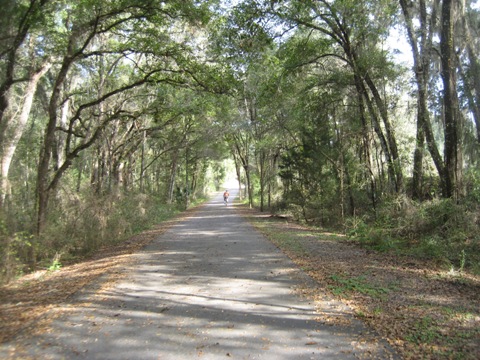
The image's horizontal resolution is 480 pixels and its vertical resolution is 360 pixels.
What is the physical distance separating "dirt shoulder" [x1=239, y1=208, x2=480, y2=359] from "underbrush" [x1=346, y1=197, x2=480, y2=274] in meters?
0.68

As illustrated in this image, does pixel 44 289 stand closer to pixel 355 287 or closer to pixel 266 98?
pixel 355 287

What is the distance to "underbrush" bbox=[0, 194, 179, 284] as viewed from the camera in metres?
7.47

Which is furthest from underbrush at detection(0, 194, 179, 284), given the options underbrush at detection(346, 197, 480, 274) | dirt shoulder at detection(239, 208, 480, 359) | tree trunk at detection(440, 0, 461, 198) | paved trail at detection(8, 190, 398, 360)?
tree trunk at detection(440, 0, 461, 198)

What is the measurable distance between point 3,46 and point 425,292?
34.8ft

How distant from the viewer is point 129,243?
41.7ft

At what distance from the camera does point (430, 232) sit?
10.3m

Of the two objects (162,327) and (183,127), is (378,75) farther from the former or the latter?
(183,127)

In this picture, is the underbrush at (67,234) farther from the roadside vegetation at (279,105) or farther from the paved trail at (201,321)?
the paved trail at (201,321)

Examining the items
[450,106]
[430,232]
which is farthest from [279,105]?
[430,232]

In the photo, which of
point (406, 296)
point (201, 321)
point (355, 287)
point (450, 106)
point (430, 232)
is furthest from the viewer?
point (450, 106)

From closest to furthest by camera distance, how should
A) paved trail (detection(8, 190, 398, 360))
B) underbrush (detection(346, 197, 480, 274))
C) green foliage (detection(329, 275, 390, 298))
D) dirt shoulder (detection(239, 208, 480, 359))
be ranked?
paved trail (detection(8, 190, 398, 360)) < dirt shoulder (detection(239, 208, 480, 359)) < green foliage (detection(329, 275, 390, 298)) < underbrush (detection(346, 197, 480, 274))

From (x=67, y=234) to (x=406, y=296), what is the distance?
9.80m

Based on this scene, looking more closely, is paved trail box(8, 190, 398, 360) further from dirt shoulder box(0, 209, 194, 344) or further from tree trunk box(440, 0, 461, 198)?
tree trunk box(440, 0, 461, 198)

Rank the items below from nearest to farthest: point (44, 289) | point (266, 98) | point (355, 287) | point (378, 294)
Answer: point (378, 294)
point (355, 287)
point (44, 289)
point (266, 98)
